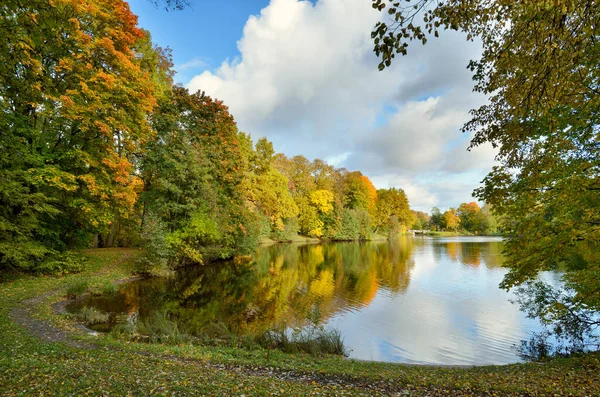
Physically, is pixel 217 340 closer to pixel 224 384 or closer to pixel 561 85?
pixel 224 384

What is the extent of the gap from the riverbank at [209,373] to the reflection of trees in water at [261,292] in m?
3.30

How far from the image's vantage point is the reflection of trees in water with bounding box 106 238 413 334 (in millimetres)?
13023

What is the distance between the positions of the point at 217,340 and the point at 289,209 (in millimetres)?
38563

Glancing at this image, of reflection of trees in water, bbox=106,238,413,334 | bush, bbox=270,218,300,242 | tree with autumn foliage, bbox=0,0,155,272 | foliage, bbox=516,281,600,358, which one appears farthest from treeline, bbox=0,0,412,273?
bush, bbox=270,218,300,242

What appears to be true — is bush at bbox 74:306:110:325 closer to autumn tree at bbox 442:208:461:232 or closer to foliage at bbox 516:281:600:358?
foliage at bbox 516:281:600:358

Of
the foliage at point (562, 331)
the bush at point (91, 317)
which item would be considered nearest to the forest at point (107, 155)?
the bush at point (91, 317)

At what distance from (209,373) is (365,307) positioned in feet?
36.0

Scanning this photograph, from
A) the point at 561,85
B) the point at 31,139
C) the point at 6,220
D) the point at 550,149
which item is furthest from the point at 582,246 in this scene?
the point at 31,139

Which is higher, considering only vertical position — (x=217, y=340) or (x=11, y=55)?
(x=11, y=55)

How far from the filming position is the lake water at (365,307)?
11.0 metres

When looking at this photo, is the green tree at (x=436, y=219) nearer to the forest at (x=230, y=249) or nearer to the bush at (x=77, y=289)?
the forest at (x=230, y=249)

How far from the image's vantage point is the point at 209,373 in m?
5.94

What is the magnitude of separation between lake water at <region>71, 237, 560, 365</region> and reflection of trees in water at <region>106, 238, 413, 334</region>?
0.05m

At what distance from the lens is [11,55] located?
5848 millimetres
